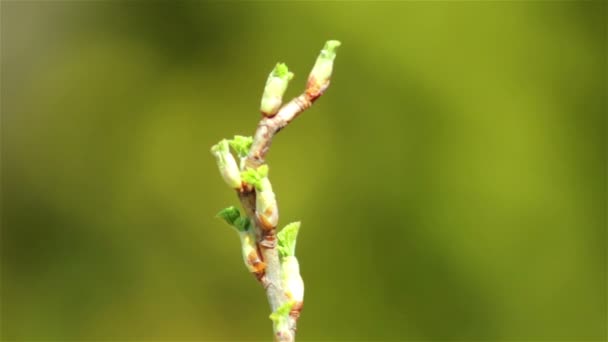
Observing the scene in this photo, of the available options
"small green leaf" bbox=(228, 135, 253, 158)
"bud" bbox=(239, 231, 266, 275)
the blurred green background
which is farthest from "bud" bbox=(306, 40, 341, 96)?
the blurred green background

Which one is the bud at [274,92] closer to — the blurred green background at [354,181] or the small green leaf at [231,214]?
the small green leaf at [231,214]

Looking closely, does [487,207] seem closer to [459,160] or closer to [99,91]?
[459,160]

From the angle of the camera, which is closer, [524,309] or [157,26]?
[524,309]

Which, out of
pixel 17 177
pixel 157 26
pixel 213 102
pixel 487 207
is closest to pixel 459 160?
pixel 487 207

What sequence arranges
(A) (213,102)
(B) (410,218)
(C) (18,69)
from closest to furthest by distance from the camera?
(B) (410,218) < (A) (213,102) < (C) (18,69)

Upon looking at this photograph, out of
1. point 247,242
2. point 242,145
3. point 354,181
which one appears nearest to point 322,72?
point 242,145

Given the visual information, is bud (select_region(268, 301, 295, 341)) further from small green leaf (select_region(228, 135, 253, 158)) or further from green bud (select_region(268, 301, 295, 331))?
small green leaf (select_region(228, 135, 253, 158))

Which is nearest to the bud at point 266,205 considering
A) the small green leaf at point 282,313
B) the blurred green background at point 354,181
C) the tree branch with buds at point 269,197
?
the tree branch with buds at point 269,197
